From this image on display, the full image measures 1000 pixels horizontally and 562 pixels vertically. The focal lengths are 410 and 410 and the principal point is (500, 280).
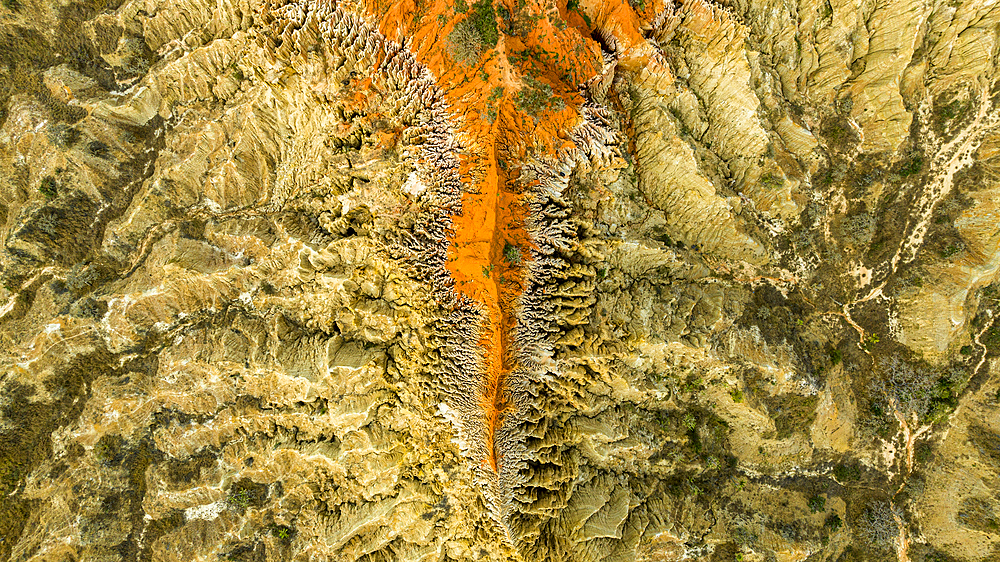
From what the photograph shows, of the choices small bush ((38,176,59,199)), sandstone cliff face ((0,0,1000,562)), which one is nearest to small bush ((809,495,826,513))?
sandstone cliff face ((0,0,1000,562))

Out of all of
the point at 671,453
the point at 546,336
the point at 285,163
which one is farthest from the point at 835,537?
the point at 285,163

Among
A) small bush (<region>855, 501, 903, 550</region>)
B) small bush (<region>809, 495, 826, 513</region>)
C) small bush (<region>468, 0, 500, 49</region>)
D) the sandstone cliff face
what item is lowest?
small bush (<region>855, 501, 903, 550</region>)

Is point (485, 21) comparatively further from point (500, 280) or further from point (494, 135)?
point (500, 280)

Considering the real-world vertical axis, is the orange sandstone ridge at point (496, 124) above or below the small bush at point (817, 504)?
above

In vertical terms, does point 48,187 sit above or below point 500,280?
above

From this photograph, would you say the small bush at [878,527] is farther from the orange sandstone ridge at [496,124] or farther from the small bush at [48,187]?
the small bush at [48,187]

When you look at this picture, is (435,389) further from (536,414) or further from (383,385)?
(536,414)

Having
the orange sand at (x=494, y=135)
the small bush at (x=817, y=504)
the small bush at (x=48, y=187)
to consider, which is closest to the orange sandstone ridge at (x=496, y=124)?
the orange sand at (x=494, y=135)

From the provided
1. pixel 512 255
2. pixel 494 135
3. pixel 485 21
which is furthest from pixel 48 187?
pixel 512 255

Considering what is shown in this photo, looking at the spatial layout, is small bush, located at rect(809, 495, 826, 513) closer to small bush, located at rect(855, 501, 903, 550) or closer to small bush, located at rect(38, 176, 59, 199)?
small bush, located at rect(855, 501, 903, 550)
